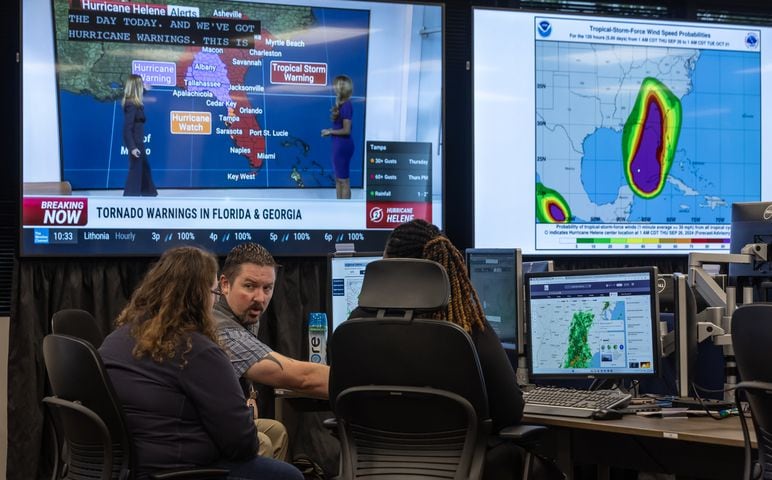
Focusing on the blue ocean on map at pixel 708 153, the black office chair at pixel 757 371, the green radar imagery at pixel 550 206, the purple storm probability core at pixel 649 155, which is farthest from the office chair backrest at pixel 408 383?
the purple storm probability core at pixel 649 155

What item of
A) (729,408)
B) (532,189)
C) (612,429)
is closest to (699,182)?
(532,189)

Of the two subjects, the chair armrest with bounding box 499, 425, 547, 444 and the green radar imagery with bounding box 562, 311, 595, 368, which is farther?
the green radar imagery with bounding box 562, 311, 595, 368

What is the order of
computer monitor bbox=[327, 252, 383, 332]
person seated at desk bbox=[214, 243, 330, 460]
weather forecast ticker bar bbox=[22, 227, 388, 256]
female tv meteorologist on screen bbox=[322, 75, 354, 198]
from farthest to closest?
1. female tv meteorologist on screen bbox=[322, 75, 354, 198]
2. weather forecast ticker bar bbox=[22, 227, 388, 256]
3. computer monitor bbox=[327, 252, 383, 332]
4. person seated at desk bbox=[214, 243, 330, 460]

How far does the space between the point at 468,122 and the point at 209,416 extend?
3414 mm

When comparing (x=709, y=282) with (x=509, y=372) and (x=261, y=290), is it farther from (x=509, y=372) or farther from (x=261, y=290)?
(x=261, y=290)

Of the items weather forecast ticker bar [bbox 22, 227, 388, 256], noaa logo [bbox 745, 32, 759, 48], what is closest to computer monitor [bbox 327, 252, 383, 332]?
weather forecast ticker bar [bbox 22, 227, 388, 256]

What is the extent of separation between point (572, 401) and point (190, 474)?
132 cm

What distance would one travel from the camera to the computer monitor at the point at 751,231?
150 inches

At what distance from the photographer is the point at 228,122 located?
520 centimetres

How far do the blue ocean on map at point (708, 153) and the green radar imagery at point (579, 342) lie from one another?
2.29 m

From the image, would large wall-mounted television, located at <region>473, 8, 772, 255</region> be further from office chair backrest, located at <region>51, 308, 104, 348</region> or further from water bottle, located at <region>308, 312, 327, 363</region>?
office chair backrest, located at <region>51, 308, 104, 348</region>

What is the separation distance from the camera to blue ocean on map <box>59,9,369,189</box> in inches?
198

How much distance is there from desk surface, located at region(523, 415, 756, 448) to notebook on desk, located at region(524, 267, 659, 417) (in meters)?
0.08

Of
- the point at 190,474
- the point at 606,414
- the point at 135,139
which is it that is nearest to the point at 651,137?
the point at 135,139
